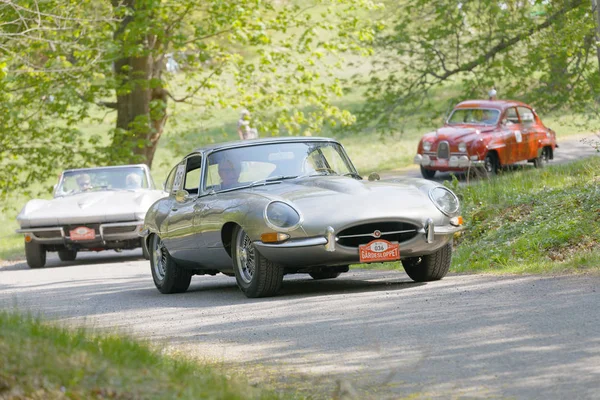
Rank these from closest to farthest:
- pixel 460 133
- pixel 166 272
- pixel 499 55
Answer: pixel 166 272, pixel 460 133, pixel 499 55

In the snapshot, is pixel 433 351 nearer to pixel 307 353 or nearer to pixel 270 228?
pixel 307 353

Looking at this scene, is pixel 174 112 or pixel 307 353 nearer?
pixel 307 353

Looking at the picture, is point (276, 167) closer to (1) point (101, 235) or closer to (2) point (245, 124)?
(1) point (101, 235)

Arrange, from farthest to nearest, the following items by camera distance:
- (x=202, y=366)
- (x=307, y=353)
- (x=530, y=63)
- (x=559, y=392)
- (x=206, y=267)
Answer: (x=530, y=63) → (x=206, y=267) → (x=307, y=353) → (x=202, y=366) → (x=559, y=392)

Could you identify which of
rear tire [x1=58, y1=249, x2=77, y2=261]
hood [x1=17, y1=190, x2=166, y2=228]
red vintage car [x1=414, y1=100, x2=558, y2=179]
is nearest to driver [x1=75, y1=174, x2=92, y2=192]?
hood [x1=17, y1=190, x2=166, y2=228]

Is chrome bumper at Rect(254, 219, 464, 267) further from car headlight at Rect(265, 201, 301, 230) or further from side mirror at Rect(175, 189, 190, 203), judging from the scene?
side mirror at Rect(175, 189, 190, 203)

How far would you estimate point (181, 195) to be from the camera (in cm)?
1155

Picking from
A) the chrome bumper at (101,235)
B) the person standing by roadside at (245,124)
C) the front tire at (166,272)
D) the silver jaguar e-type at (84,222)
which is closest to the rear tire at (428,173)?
the person standing by roadside at (245,124)

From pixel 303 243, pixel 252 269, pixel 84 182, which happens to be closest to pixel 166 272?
pixel 252 269

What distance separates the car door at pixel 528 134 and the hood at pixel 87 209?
10.7m

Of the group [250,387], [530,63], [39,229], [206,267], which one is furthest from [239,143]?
[530,63]

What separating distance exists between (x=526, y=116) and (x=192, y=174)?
15344 mm

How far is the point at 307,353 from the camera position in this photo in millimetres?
7152

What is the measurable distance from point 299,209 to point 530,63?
1969 cm
